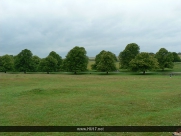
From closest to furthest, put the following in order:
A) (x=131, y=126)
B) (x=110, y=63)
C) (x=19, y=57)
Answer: (x=131, y=126) < (x=110, y=63) < (x=19, y=57)

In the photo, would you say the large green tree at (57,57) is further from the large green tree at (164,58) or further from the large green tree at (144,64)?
the large green tree at (164,58)

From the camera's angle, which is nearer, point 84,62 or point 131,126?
point 131,126

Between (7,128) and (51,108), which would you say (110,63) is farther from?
(7,128)

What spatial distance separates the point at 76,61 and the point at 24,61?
74.5ft

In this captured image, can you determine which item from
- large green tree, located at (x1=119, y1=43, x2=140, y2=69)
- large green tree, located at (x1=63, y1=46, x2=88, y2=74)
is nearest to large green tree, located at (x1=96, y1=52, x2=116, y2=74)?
large green tree, located at (x1=63, y1=46, x2=88, y2=74)

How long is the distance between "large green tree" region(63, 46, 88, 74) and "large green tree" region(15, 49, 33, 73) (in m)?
16.2

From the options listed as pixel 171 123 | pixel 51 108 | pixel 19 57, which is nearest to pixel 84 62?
pixel 19 57

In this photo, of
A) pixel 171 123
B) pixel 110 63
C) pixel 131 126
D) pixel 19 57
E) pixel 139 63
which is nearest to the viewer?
pixel 131 126

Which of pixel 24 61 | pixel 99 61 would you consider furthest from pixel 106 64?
pixel 24 61

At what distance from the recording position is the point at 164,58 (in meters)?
67.4

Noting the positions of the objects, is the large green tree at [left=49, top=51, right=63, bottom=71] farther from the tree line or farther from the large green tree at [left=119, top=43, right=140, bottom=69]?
the large green tree at [left=119, top=43, right=140, bottom=69]

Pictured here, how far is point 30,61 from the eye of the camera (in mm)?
72438

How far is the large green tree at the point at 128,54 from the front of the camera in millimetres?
69500

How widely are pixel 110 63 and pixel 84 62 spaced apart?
985cm
